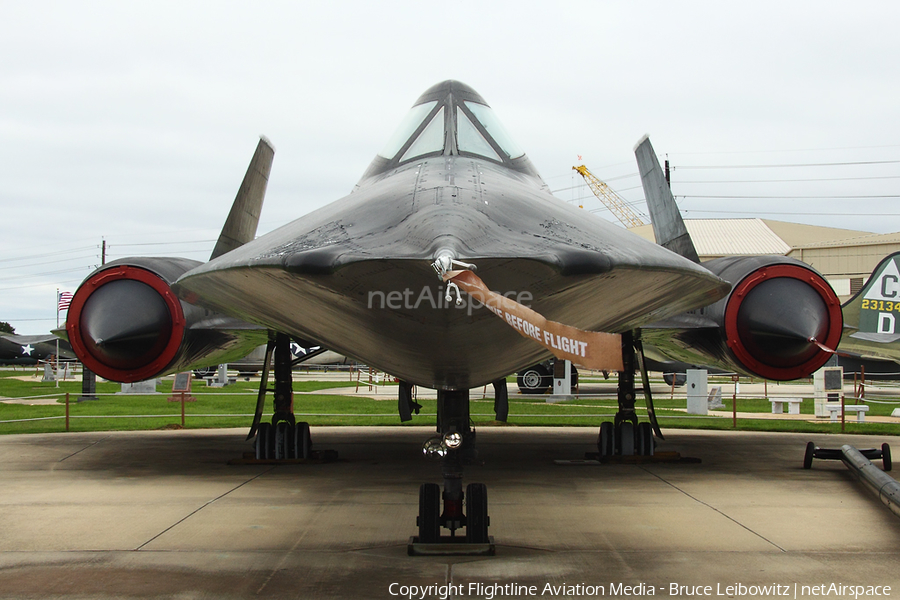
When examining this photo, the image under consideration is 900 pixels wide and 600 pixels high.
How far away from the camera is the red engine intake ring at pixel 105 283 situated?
6594 mm

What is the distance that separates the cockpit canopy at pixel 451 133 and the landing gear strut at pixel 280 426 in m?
3.37

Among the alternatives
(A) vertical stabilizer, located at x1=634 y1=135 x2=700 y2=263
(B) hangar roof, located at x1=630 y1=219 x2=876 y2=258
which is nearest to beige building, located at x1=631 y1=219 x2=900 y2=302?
(B) hangar roof, located at x1=630 y1=219 x2=876 y2=258

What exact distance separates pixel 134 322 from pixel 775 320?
5.50 meters

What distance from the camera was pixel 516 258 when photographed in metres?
2.55

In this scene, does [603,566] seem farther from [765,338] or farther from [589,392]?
[589,392]

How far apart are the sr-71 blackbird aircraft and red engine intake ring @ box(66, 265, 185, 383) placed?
1214mm

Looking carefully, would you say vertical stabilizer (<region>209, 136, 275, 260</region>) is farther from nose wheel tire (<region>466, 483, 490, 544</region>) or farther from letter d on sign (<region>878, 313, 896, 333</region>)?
letter d on sign (<region>878, 313, 896, 333</region>)

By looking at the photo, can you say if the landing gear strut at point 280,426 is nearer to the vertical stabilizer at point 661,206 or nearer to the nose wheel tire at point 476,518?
the vertical stabilizer at point 661,206

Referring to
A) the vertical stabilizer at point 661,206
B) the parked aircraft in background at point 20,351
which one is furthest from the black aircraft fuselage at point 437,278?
the parked aircraft in background at point 20,351

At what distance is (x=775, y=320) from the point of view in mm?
6328

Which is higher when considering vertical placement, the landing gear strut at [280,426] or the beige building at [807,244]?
the beige building at [807,244]

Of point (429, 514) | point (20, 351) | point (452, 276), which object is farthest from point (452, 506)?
point (20, 351)

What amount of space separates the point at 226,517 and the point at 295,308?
2728 mm

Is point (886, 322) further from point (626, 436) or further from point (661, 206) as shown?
point (661, 206)
